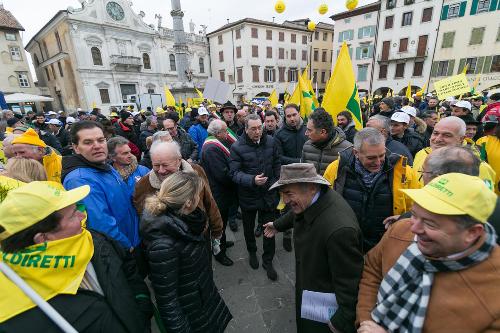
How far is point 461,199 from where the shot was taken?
1021 mm

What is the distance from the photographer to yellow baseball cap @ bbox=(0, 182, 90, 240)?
112cm

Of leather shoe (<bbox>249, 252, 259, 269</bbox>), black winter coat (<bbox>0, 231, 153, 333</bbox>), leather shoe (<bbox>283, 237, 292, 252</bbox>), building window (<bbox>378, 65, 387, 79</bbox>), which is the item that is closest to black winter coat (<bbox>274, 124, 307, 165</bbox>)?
leather shoe (<bbox>283, 237, 292, 252</bbox>)

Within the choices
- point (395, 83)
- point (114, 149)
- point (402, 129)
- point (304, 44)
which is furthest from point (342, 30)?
point (114, 149)

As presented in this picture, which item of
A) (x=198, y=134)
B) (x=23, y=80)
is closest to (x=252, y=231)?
(x=198, y=134)

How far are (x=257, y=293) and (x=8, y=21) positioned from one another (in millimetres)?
38974

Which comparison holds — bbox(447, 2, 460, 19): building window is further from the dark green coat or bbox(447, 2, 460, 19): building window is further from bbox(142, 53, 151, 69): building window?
bbox(142, 53, 151, 69): building window

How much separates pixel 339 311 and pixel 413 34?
34818 mm

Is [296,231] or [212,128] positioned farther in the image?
[212,128]

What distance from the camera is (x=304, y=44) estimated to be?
127ft

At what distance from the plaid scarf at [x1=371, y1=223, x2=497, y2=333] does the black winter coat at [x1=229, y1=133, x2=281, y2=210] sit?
2172 mm

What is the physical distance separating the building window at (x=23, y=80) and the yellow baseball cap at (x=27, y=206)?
3724 cm

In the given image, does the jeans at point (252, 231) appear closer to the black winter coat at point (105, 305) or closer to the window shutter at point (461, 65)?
the black winter coat at point (105, 305)

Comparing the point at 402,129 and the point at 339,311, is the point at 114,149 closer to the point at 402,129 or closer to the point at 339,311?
the point at 339,311

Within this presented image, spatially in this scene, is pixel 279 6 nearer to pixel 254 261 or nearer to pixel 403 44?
pixel 254 261
